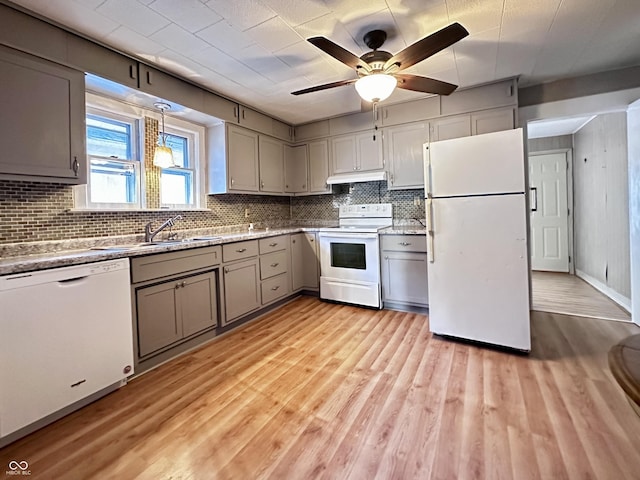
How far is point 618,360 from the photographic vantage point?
71 centimetres

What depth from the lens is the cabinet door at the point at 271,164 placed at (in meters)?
3.94

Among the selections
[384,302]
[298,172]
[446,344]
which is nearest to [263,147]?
[298,172]

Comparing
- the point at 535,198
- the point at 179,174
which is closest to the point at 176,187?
the point at 179,174

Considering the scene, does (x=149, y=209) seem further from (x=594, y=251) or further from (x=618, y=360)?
(x=594, y=251)

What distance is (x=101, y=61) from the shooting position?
7.20 ft

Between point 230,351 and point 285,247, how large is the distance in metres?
1.52

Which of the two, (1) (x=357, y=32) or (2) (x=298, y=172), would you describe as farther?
(2) (x=298, y=172)

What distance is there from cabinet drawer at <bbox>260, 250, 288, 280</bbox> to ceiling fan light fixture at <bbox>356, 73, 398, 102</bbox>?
6.54ft

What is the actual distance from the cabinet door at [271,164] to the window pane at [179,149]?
0.89 metres

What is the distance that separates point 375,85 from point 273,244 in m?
2.06

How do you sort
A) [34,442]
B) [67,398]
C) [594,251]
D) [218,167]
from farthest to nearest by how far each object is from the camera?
[594,251]
[218,167]
[67,398]
[34,442]

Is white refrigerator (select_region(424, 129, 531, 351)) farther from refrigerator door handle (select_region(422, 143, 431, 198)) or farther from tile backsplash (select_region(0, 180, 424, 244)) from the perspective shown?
tile backsplash (select_region(0, 180, 424, 244))

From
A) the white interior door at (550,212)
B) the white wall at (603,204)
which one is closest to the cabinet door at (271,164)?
the white wall at (603,204)

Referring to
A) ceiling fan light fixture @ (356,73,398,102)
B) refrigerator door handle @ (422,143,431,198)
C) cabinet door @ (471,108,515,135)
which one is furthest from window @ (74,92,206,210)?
cabinet door @ (471,108,515,135)
